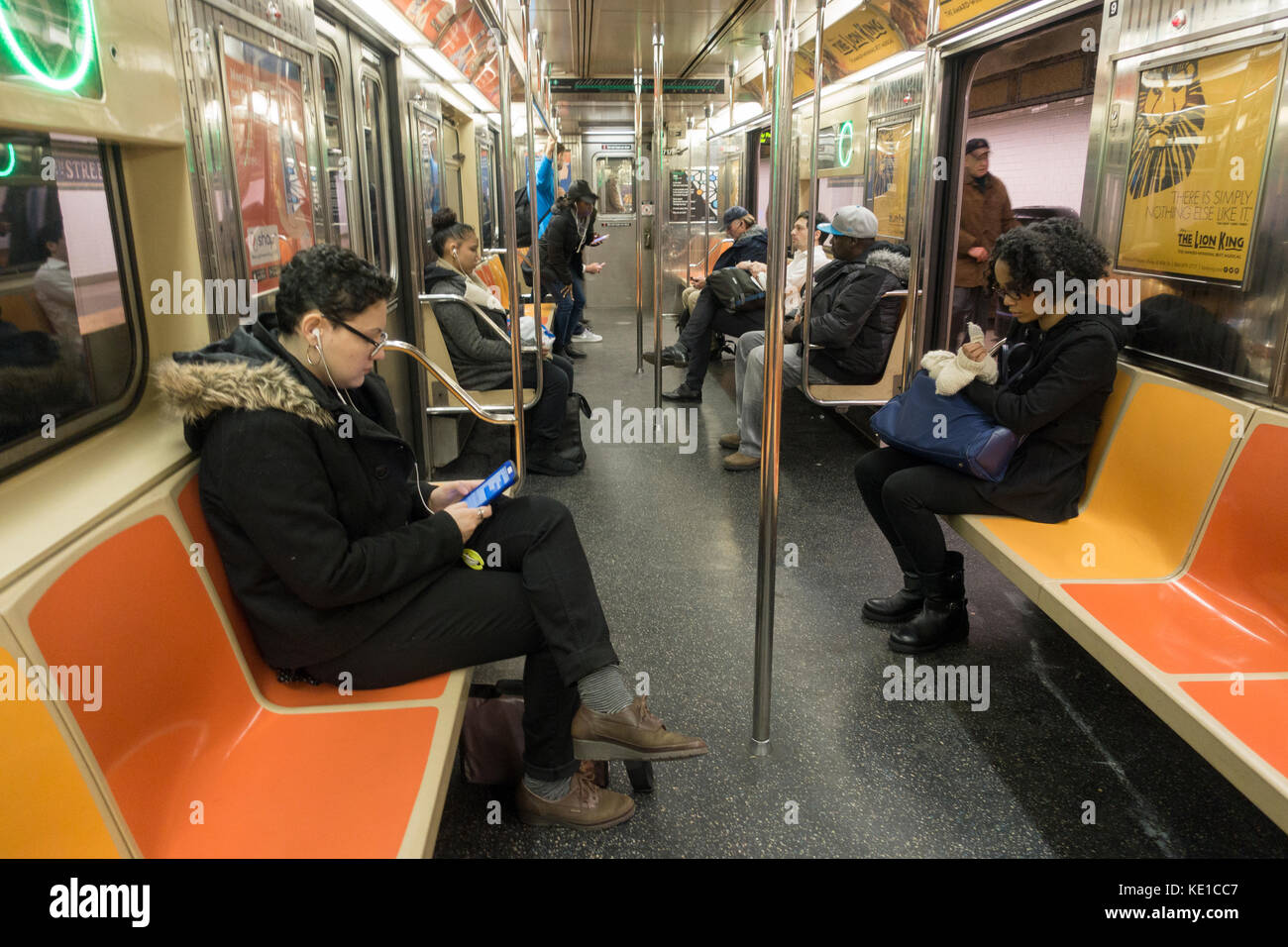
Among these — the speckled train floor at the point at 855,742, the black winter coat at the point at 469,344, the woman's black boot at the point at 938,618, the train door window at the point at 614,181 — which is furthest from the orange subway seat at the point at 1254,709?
the train door window at the point at 614,181

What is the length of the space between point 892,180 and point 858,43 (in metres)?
0.99

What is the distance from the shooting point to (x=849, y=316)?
15.6ft

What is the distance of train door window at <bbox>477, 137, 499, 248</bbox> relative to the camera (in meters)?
9.10

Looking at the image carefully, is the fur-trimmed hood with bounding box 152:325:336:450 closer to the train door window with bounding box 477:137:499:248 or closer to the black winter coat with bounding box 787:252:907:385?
the black winter coat with bounding box 787:252:907:385

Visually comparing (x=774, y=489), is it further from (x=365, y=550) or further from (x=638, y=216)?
(x=638, y=216)

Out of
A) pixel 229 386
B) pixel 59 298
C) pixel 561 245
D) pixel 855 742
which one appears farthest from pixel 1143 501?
pixel 561 245

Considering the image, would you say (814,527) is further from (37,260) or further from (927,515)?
(37,260)

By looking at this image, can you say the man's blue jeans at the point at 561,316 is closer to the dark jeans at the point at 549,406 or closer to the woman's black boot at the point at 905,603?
the dark jeans at the point at 549,406

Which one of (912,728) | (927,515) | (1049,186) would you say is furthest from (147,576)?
(1049,186)

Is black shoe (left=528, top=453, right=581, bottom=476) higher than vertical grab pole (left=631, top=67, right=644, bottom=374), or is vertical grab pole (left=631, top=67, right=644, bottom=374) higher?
vertical grab pole (left=631, top=67, right=644, bottom=374)

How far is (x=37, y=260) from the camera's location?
1.73 metres

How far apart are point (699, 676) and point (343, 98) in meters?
2.93

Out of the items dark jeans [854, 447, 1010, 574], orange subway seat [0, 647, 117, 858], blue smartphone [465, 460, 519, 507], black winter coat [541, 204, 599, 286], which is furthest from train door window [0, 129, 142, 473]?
black winter coat [541, 204, 599, 286]

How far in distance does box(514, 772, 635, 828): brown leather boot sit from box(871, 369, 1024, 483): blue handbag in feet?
4.93
